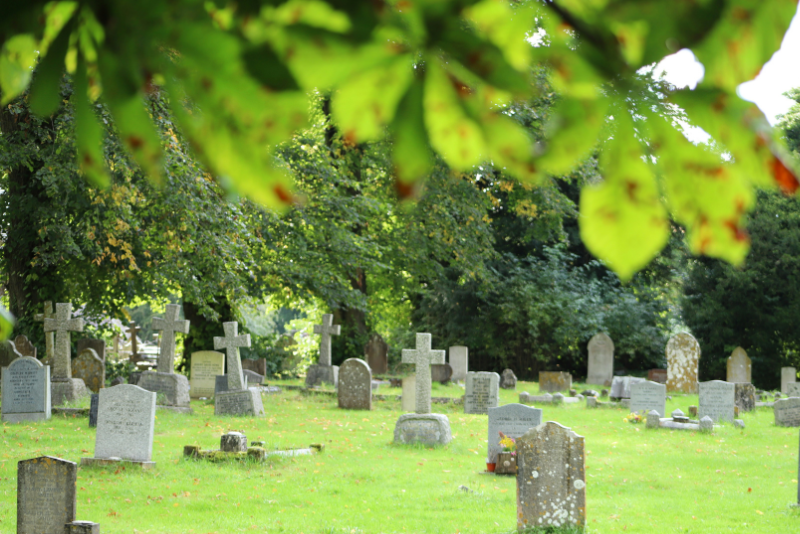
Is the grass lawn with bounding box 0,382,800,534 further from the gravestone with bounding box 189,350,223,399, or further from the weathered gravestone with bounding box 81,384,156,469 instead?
the gravestone with bounding box 189,350,223,399

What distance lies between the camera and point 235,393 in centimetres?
1403

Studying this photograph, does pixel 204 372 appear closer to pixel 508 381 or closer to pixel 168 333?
pixel 168 333

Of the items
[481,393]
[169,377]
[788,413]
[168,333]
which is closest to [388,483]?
[481,393]

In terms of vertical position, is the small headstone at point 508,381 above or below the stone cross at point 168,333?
below

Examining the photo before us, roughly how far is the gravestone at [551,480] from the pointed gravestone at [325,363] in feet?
46.1

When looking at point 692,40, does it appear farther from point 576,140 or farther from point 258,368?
point 258,368

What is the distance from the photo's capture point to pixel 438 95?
0.80 meters

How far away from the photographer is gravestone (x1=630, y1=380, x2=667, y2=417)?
49.3 feet

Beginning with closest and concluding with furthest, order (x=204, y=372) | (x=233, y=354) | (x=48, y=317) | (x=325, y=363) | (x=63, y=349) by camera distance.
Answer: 1. (x=233, y=354)
2. (x=63, y=349)
3. (x=48, y=317)
4. (x=204, y=372)
5. (x=325, y=363)

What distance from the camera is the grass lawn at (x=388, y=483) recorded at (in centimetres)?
692

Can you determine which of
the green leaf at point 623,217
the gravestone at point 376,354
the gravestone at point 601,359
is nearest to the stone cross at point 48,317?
the gravestone at point 376,354

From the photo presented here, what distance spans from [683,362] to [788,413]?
23.0 feet

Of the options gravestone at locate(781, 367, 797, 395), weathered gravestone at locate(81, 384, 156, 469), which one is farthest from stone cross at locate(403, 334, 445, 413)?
gravestone at locate(781, 367, 797, 395)

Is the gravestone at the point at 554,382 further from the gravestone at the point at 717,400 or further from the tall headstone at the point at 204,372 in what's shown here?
the tall headstone at the point at 204,372
